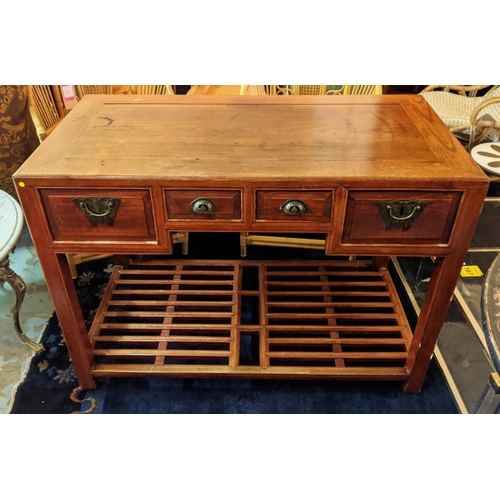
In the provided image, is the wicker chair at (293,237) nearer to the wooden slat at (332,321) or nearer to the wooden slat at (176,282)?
the wooden slat at (332,321)

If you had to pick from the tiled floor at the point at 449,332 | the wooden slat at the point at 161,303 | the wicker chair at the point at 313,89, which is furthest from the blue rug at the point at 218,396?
the wicker chair at the point at 313,89

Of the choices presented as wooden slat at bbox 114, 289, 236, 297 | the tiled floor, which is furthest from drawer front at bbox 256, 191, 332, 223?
the tiled floor

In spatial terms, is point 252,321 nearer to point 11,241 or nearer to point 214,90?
point 11,241

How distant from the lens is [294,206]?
4.27ft

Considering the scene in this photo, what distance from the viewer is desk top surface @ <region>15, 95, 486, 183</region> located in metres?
1.27

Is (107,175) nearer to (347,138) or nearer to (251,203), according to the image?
(251,203)

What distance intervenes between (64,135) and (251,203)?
0.67 m

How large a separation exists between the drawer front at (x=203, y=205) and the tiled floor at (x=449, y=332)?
1.08 meters

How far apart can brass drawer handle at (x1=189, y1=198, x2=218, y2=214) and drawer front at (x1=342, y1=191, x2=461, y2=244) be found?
1.31 ft

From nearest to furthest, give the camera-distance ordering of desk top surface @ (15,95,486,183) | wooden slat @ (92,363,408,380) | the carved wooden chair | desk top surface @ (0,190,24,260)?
desk top surface @ (15,95,486,183) < desk top surface @ (0,190,24,260) < wooden slat @ (92,363,408,380) < the carved wooden chair

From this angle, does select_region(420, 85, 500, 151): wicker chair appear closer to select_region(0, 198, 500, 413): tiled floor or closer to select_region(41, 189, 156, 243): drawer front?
select_region(0, 198, 500, 413): tiled floor

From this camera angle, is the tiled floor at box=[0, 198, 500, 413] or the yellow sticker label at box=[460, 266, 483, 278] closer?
the tiled floor at box=[0, 198, 500, 413]

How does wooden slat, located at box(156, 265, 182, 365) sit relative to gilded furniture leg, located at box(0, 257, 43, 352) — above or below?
below

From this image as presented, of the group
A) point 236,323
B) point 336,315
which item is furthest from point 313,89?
point 236,323
